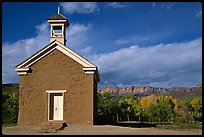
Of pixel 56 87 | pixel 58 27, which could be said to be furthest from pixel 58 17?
pixel 56 87

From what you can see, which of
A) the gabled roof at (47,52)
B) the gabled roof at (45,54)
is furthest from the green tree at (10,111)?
the gabled roof at (47,52)

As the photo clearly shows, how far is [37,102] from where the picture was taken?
23.6m

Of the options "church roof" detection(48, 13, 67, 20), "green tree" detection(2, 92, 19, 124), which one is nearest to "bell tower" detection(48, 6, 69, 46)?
"church roof" detection(48, 13, 67, 20)

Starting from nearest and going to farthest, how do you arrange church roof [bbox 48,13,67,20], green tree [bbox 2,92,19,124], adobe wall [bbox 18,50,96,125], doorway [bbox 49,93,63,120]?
adobe wall [bbox 18,50,96,125], doorway [bbox 49,93,63,120], church roof [bbox 48,13,67,20], green tree [bbox 2,92,19,124]

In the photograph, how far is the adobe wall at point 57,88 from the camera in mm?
23188

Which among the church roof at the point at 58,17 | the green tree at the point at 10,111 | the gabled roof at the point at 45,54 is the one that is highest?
the church roof at the point at 58,17

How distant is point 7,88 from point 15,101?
22.8 m

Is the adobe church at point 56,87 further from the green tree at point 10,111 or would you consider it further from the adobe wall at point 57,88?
the green tree at point 10,111

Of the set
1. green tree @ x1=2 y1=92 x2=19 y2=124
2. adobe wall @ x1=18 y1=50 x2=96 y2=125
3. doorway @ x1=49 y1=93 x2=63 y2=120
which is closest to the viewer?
adobe wall @ x1=18 y1=50 x2=96 y2=125

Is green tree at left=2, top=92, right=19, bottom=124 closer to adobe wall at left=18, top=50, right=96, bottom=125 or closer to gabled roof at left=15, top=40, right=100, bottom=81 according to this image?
adobe wall at left=18, top=50, right=96, bottom=125

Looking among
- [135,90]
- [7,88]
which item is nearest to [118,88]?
[135,90]

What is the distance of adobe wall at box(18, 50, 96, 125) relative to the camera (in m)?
23.2

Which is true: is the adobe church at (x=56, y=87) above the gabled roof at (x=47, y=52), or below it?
below

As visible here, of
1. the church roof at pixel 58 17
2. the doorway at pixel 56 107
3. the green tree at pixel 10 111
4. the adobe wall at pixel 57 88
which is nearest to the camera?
the adobe wall at pixel 57 88
